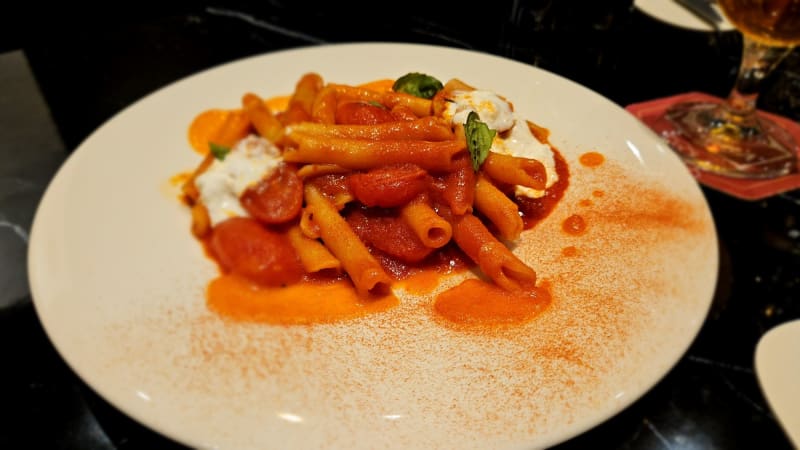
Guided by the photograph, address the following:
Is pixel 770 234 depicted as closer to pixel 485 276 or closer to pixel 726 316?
pixel 726 316

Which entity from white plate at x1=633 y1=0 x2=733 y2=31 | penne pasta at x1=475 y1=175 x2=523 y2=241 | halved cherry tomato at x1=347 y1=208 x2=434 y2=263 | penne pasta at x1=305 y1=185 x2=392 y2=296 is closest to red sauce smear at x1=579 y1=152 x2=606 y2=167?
penne pasta at x1=475 y1=175 x2=523 y2=241

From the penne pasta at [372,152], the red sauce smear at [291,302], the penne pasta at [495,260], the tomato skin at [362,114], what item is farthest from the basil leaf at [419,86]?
the red sauce smear at [291,302]

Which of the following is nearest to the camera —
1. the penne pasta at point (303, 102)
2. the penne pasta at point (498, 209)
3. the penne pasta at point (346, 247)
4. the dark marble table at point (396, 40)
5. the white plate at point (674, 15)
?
the dark marble table at point (396, 40)

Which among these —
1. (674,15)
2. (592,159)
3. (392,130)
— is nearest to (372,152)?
(392,130)

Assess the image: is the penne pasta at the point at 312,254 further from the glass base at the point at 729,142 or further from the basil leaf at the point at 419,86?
the glass base at the point at 729,142

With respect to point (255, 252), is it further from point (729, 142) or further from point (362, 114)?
point (729, 142)

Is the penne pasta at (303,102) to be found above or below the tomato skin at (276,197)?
above

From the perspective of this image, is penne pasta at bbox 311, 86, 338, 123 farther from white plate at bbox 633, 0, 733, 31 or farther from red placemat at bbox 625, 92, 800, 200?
white plate at bbox 633, 0, 733, 31
